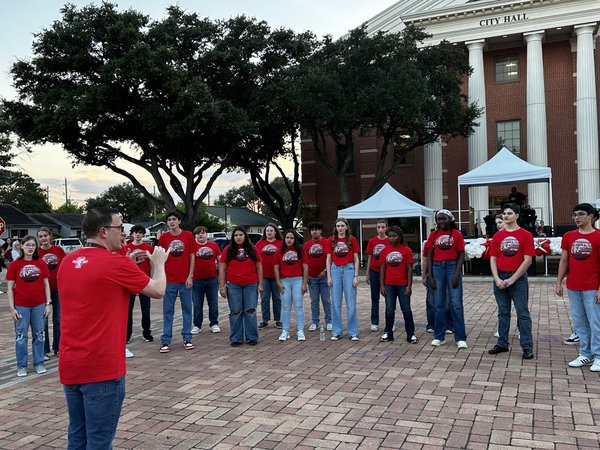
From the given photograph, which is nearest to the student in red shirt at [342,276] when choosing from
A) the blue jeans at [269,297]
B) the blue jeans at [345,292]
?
the blue jeans at [345,292]

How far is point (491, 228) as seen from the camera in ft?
59.0

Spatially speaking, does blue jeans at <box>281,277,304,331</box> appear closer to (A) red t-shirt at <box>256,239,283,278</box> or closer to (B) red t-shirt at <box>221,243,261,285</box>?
(B) red t-shirt at <box>221,243,261,285</box>

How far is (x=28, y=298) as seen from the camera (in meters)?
6.66

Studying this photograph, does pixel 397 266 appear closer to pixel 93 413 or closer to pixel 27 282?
pixel 27 282

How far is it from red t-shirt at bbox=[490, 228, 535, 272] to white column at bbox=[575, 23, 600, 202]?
24449mm

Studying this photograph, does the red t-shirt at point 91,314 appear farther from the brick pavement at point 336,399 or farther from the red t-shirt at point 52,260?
the red t-shirt at point 52,260

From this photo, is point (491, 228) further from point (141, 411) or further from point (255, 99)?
point (141, 411)

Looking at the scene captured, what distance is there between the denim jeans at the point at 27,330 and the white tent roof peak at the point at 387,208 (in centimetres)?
1288

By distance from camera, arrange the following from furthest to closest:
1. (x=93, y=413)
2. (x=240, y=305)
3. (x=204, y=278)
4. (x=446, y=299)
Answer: (x=204, y=278) → (x=240, y=305) → (x=446, y=299) → (x=93, y=413)

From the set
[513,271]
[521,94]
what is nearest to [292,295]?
[513,271]

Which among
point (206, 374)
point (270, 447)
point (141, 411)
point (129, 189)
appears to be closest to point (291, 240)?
point (206, 374)

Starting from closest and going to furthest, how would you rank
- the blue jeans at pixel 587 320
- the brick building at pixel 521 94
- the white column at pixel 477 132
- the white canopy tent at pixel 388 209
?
the blue jeans at pixel 587 320
the white canopy tent at pixel 388 209
the brick building at pixel 521 94
the white column at pixel 477 132

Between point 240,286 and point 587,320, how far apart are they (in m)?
4.60

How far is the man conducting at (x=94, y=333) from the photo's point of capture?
115 inches
